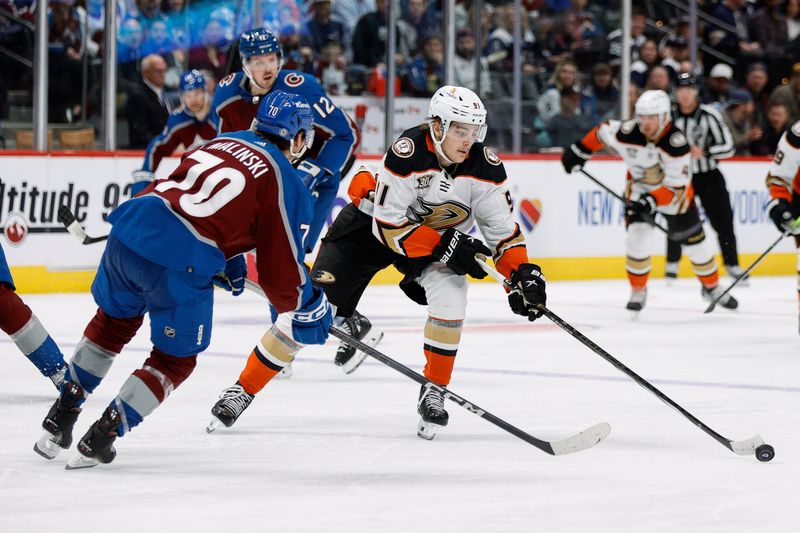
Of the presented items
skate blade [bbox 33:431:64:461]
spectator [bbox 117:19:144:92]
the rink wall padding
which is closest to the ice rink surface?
skate blade [bbox 33:431:64:461]

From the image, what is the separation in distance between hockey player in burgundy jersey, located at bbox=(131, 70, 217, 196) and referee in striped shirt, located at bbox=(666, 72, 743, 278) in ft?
10.1

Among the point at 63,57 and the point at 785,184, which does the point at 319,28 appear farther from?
the point at 785,184

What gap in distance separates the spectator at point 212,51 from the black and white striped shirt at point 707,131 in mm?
2947

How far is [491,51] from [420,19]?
0.59 m

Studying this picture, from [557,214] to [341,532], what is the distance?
7.24 metres

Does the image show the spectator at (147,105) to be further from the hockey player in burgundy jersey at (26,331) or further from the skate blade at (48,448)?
the skate blade at (48,448)

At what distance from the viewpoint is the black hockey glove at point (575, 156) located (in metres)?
7.92

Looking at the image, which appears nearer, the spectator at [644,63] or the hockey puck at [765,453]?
the hockey puck at [765,453]

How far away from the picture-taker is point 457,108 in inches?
162

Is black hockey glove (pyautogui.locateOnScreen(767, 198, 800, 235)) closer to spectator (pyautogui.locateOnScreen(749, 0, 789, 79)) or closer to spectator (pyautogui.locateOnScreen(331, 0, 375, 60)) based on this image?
spectator (pyautogui.locateOnScreen(331, 0, 375, 60))

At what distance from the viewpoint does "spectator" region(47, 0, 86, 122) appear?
339 inches

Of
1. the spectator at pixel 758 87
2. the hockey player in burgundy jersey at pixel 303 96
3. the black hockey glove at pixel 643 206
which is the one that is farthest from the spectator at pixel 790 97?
the hockey player in burgundy jersey at pixel 303 96

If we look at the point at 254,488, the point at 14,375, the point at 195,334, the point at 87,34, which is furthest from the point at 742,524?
the point at 87,34

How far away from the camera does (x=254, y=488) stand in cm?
341
